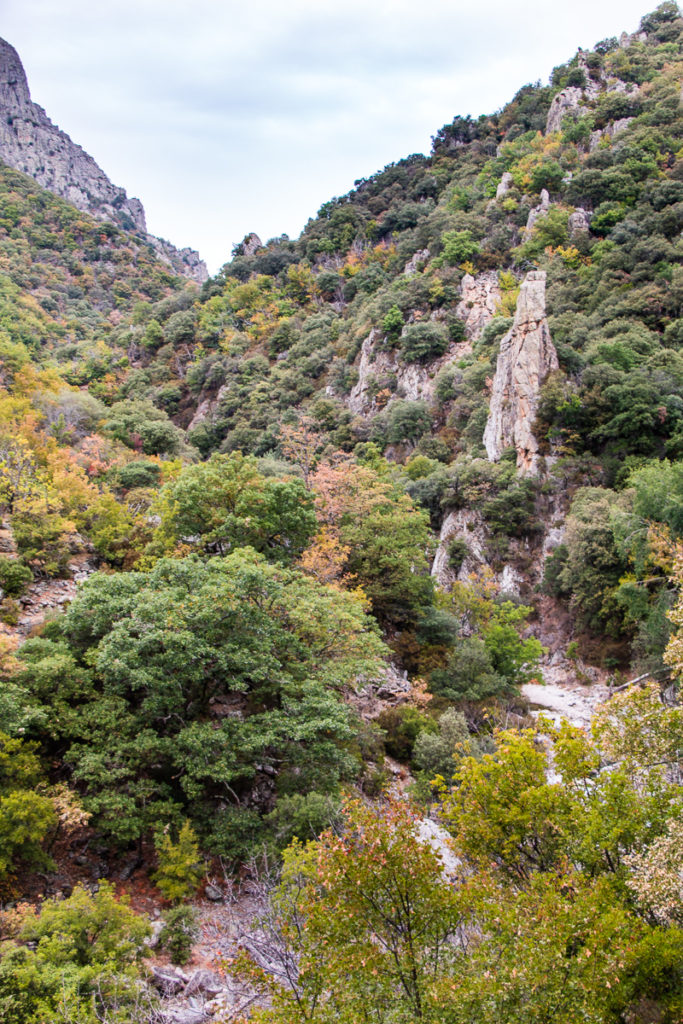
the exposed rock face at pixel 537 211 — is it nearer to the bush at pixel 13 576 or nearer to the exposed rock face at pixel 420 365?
→ the exposed rock face at pixel 420 365

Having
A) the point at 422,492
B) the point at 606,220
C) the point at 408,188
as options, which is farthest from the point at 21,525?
the point at 408,188

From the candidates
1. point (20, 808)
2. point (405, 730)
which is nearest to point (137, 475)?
point (405, 730)

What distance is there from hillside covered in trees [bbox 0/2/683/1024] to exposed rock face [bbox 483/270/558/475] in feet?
0.62

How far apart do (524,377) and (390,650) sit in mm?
23871

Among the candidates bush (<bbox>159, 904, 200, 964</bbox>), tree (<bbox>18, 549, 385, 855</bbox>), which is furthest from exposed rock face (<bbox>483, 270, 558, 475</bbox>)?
bush (<bbox>159, 904, 200, 964</bbox>)

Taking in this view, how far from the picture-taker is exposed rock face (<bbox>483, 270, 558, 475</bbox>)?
33125 millimetres

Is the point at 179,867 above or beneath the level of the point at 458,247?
beneath

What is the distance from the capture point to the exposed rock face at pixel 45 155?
101375mm

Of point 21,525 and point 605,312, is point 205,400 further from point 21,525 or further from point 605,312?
point 21,525

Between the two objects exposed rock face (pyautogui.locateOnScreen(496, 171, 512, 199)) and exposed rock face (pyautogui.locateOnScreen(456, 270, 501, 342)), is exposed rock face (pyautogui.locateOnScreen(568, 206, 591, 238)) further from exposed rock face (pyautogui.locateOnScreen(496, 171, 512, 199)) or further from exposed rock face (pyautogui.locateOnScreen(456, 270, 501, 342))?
exposed rock face (pyautogui.locateOnScreen(496, 171, 512, 199))

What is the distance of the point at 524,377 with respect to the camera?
33625 mm

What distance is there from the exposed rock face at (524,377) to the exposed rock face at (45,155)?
102514mm

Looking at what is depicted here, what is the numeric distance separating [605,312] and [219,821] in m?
37.6

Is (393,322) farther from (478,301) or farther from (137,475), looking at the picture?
(137,475)
